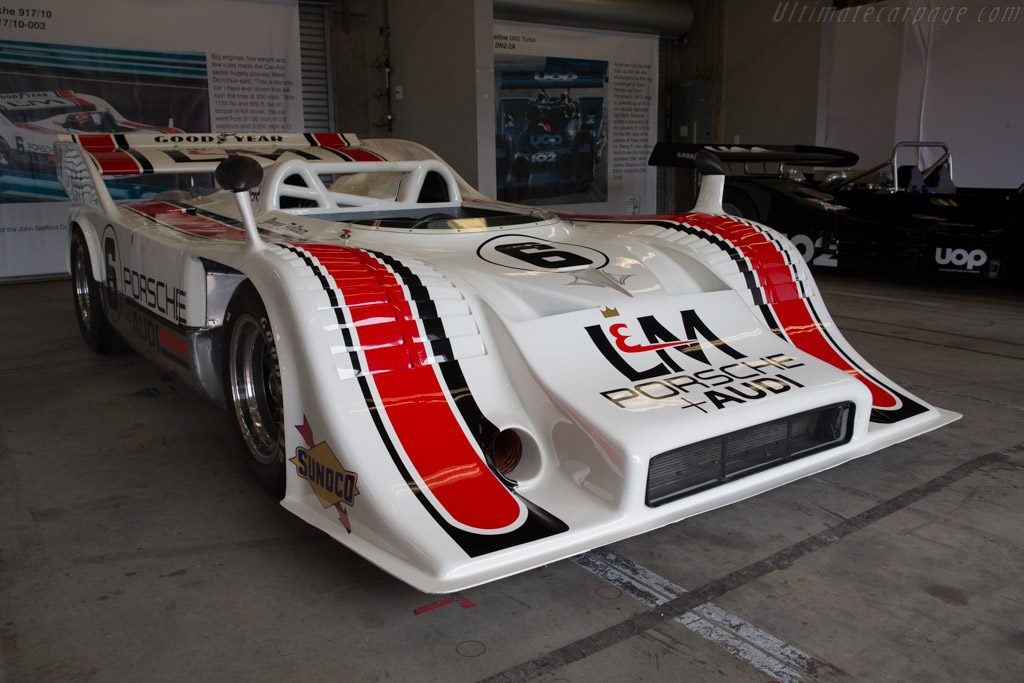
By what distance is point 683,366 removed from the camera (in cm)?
239

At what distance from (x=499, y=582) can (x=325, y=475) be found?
1.64 ft

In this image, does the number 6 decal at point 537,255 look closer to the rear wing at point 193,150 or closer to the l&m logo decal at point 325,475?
the l&m logo decal at point 325,475

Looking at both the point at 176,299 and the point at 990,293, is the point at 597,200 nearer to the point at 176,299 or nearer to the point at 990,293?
the point at 990,293

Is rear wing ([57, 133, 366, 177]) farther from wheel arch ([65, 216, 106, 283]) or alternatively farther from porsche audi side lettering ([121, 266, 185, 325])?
porsche audi side lettering ([121, 266, 185, 325])

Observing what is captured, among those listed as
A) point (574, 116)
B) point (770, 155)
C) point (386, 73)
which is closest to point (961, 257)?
point (770, 155)

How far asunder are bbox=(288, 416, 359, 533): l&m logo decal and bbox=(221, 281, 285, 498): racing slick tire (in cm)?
32

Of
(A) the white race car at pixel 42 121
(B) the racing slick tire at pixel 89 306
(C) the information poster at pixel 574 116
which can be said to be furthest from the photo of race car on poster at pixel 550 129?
(B) the racing slick tire at pixel 89 306

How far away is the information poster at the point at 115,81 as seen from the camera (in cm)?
711

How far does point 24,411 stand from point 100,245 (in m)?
0.87

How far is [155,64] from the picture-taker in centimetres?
766

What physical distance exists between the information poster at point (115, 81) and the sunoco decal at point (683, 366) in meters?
5.91

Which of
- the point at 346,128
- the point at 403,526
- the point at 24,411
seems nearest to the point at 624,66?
the point at 346,128

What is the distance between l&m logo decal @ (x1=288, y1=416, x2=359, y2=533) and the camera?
6.29 feet

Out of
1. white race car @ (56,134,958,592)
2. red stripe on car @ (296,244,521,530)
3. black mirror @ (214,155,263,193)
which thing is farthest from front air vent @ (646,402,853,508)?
black mirror @ (214,155,263,193)
